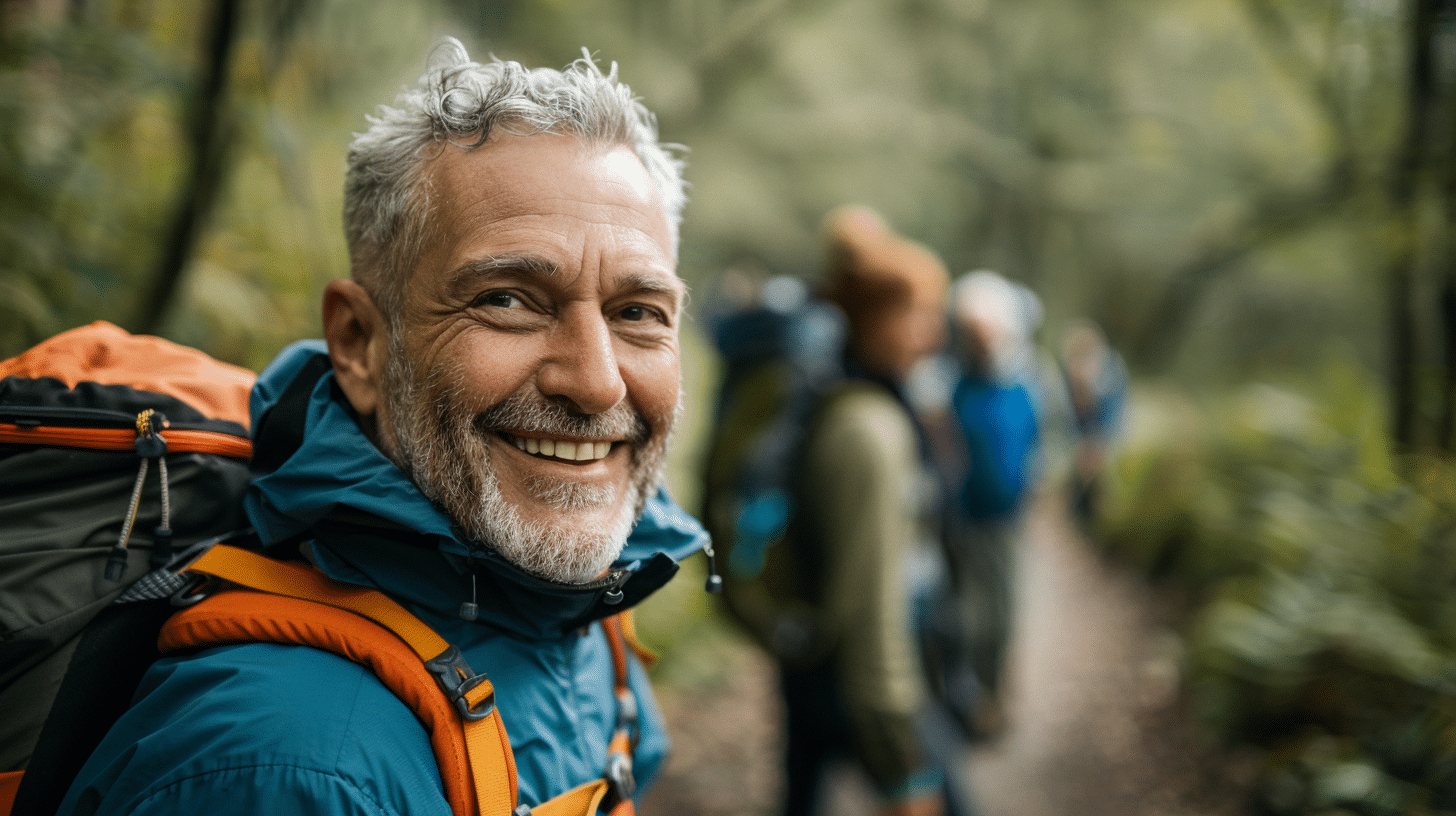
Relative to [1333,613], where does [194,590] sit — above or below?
above

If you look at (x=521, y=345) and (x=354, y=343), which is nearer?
(x=521, y=345)

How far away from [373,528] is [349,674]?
222mm

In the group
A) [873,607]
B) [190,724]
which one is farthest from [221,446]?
[873,607]

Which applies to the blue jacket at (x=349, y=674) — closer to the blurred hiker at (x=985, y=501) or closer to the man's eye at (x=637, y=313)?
the man's eye at (x=637, y=313)

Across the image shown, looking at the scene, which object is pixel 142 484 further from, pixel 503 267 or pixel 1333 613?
pixel 1333 613

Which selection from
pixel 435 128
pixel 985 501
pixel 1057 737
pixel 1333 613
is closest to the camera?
pixel 435 128

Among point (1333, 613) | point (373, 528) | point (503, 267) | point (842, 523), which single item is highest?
point (503, 267)

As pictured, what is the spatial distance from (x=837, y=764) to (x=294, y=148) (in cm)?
364

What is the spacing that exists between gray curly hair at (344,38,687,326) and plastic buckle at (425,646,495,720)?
56 cm

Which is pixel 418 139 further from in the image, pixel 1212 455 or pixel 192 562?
pixel 1212 455

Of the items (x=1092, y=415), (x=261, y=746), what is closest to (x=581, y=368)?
(x=261, y=746)

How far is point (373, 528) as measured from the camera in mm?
1251

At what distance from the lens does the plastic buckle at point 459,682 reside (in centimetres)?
114

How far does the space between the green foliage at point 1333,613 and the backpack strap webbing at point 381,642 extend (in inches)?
165
